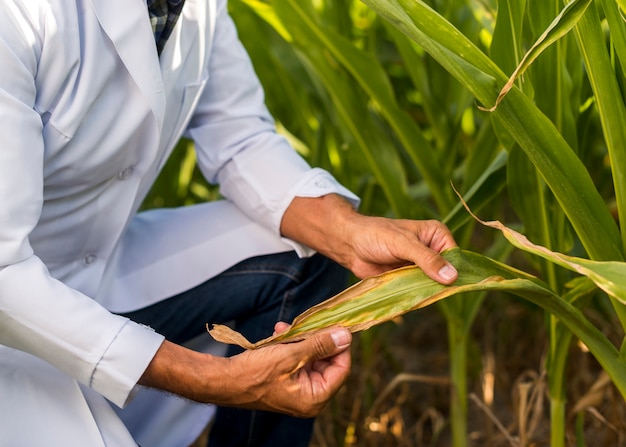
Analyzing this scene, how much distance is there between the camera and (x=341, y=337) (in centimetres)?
83

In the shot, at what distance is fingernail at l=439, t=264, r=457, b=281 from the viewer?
2.65ft

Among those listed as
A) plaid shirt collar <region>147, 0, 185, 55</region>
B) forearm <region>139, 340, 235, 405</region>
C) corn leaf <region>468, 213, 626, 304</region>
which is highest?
plaid shirt collar <region>147, 0, 185, 55</region>

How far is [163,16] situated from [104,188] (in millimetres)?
206

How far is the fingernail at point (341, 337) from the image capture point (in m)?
0.82

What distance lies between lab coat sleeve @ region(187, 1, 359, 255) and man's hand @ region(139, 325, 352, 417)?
0.30 meters

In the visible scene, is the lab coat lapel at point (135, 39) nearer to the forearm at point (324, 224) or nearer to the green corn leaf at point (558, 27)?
the forearm at point (324, 224)

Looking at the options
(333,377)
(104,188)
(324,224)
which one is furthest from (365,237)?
(104,188)

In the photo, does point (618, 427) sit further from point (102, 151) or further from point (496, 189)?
point (102, 151)

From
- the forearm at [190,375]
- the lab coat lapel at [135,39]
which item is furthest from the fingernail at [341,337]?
the lab coat lapel at [135,39]

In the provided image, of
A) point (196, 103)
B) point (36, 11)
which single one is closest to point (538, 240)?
point (196, 103)

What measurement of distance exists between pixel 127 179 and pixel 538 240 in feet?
1.58

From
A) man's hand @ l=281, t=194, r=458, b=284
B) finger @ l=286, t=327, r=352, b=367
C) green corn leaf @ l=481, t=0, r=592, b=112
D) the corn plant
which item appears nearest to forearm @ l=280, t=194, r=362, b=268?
man's hand @ l=281, t=194, r=458, b=284

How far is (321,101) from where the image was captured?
139cm

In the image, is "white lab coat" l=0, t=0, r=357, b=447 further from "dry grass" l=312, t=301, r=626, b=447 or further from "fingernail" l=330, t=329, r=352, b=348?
"dry grass" l=312, t=301, r=626, b=447
